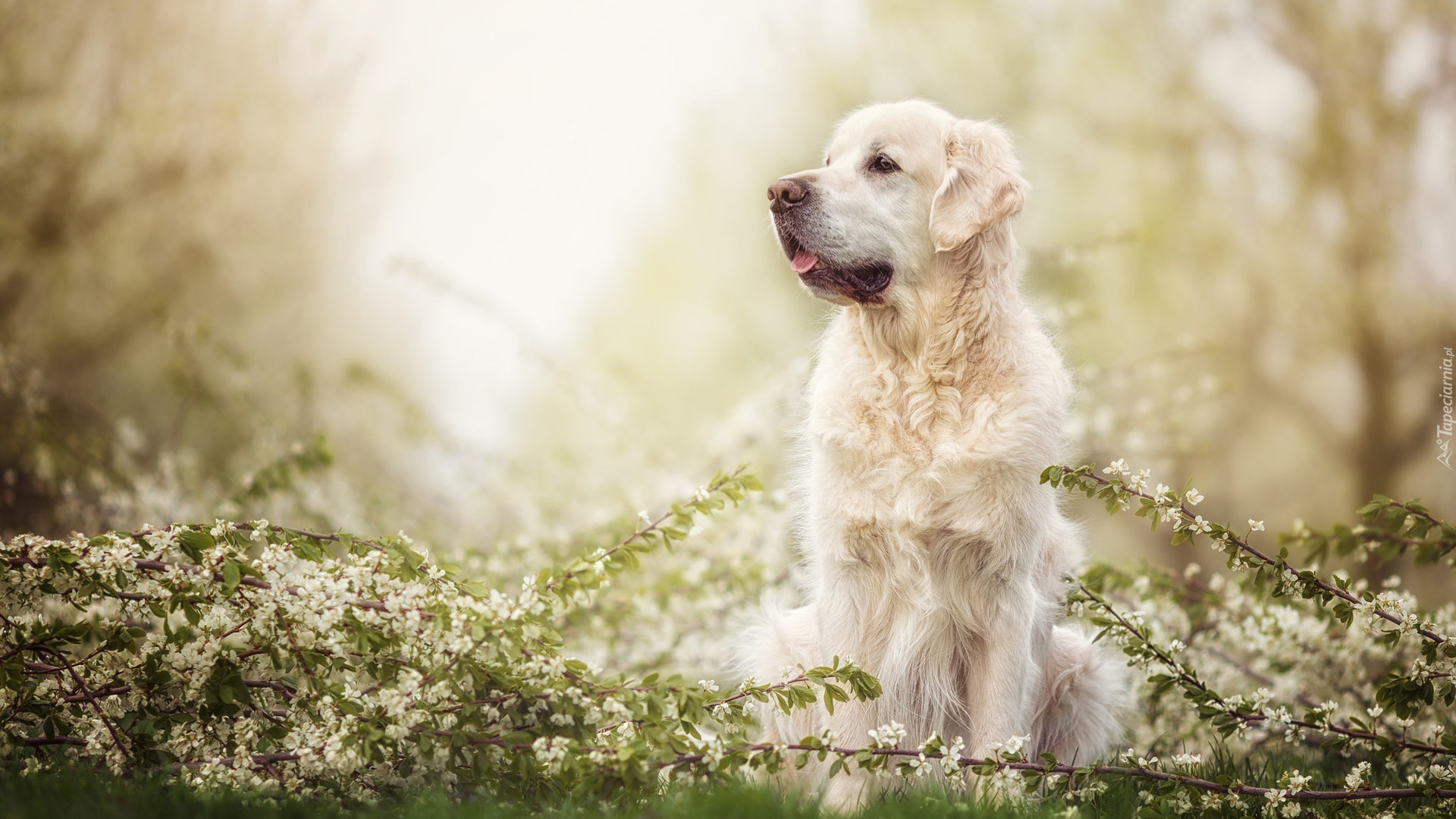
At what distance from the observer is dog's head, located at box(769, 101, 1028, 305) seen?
9.18ft

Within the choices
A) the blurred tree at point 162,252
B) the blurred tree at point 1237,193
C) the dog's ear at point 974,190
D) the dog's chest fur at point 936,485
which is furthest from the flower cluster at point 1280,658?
the blurred tree at point 162,252

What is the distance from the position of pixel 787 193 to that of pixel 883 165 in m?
0.32

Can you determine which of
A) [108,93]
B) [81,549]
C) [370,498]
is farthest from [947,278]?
[108,93]

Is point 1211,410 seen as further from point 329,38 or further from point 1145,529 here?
point 329,38

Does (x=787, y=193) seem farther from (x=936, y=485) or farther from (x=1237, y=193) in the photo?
(x=1237, y=193)

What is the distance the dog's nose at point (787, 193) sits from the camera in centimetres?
283

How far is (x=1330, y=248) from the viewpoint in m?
8.10

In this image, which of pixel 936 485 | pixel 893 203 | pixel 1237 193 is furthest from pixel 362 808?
pixel 1237 193

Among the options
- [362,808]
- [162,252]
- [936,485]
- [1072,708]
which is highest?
[162,252]

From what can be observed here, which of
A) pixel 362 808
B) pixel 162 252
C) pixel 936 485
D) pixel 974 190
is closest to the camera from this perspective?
pixel 362 808

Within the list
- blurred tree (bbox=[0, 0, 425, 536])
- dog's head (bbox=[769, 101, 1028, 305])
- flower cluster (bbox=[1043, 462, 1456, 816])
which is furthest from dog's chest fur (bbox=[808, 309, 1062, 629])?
blurred tree (bbox=[0, 0, 425, 536])

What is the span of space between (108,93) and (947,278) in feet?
24.0

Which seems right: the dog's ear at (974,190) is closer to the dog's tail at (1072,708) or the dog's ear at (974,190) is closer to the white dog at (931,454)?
the white dog at (931,454)

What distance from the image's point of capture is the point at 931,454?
265 cm
